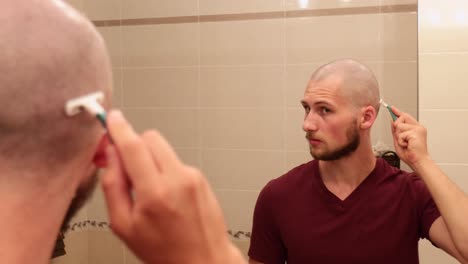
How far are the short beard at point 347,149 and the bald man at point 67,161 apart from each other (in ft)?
3.55

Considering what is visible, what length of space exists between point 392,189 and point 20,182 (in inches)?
50.4

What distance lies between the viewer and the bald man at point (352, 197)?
1442mm

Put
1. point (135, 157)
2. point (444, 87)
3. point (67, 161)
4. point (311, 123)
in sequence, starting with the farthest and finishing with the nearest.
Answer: point (444, 87) < point (311, 123) < point (67, 161) < point (135, 157)

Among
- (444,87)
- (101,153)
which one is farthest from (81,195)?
(444,87)

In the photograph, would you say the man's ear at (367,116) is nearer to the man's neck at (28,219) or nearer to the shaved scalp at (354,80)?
the shaved scalp at (354,80)

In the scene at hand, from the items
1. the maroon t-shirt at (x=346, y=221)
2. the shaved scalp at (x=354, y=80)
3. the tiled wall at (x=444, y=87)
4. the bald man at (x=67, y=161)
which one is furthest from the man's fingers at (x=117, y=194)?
the tiled wall at (x=444, y=87)

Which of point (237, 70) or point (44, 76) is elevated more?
point (237, 70)

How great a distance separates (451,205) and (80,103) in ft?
4.01

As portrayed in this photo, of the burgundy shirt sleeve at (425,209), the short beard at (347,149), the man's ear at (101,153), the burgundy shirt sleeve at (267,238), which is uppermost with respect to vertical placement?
the man's ear at (101,153)

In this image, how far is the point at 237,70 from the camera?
225cm

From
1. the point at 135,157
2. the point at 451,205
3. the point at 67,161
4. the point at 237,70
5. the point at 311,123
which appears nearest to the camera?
→ the point at 135,157

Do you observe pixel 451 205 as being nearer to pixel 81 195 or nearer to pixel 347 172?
pixel 347 172

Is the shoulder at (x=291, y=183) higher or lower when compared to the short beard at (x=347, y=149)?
lower

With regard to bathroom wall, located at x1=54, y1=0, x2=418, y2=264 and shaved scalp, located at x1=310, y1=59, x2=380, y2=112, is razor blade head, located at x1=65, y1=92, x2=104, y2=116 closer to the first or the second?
shaved scalp, located at x1=310, y1=59, x2=380, y2=112
